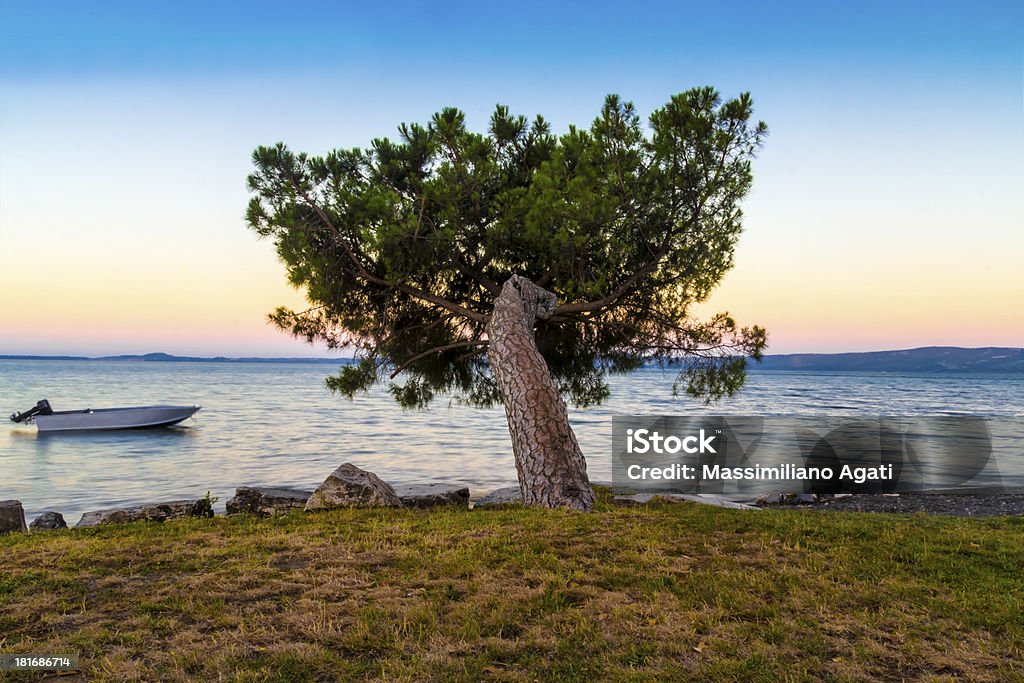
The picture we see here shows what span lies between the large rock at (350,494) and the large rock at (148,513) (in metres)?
1.50

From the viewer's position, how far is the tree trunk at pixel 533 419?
9.26 meters

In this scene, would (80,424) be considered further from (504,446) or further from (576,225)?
(576,225)

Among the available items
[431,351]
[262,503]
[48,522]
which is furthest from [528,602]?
[431,351]

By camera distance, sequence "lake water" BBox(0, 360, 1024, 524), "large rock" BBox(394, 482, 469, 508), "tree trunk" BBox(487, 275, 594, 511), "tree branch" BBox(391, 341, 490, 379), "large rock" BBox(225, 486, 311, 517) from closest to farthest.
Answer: "large rock" BBox(225, 486, 311, 517), "tree trunk" BBox(487, 275, 594, 511), "large rock" BBox(394, 482, 469, 508), "tree branch" BBox(391, 341, 490, 379), "lake water" BBox(0, 360, 1024, 524)

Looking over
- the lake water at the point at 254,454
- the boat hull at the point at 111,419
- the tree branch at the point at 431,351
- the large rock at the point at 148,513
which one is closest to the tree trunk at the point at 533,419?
Answer: the tree branch at the point at 431,351

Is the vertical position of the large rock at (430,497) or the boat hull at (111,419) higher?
the large rock at (430,497)

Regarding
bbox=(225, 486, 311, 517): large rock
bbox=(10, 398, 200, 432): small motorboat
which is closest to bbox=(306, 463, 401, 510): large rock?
bbox=(225, 486, 311, 517): large rock

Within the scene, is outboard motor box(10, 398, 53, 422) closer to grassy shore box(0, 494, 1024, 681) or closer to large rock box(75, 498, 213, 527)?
large rock box(75, 498, 213, 527)

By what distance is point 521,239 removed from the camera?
37.6 ft

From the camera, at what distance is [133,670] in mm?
3830

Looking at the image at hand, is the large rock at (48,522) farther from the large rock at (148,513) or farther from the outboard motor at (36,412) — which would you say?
the outboard motor at (36,412)

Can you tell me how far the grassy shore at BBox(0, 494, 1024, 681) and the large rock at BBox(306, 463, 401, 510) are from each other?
1.68 meters

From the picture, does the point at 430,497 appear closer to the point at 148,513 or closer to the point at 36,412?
the point at 148,513

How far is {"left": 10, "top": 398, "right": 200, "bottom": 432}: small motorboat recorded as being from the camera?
28.8 meters
